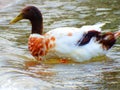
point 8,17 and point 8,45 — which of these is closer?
point 8,45

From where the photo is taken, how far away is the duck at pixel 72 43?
A: 933 cm

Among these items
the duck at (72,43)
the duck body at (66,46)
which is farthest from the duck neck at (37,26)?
the duck body at (66,46)

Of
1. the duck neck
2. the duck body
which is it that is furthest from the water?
the duck neck

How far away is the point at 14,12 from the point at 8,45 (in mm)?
3982

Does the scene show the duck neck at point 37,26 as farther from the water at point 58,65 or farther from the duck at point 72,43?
the water at point 58,65

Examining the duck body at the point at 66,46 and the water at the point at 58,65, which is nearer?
the water at the point at 58,65

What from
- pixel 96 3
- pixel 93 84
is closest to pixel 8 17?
pixel 96 3

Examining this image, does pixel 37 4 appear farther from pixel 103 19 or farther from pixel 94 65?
pixel 94 65

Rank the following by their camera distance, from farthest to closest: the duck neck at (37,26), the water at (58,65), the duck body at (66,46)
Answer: the duck neck at (37,26), the duck body at (66,46), the water at (58,65)

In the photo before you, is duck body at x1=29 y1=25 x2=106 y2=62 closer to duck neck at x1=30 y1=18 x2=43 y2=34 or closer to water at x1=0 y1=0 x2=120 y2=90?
water at x1=0 y1=0 x2=120 y2=90

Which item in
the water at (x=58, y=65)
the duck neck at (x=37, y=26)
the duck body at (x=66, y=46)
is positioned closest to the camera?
the water at (x=58, y=65)

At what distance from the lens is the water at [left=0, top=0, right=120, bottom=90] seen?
7836 millimetres

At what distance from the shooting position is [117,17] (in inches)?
518

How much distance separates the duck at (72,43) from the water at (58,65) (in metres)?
0.15
